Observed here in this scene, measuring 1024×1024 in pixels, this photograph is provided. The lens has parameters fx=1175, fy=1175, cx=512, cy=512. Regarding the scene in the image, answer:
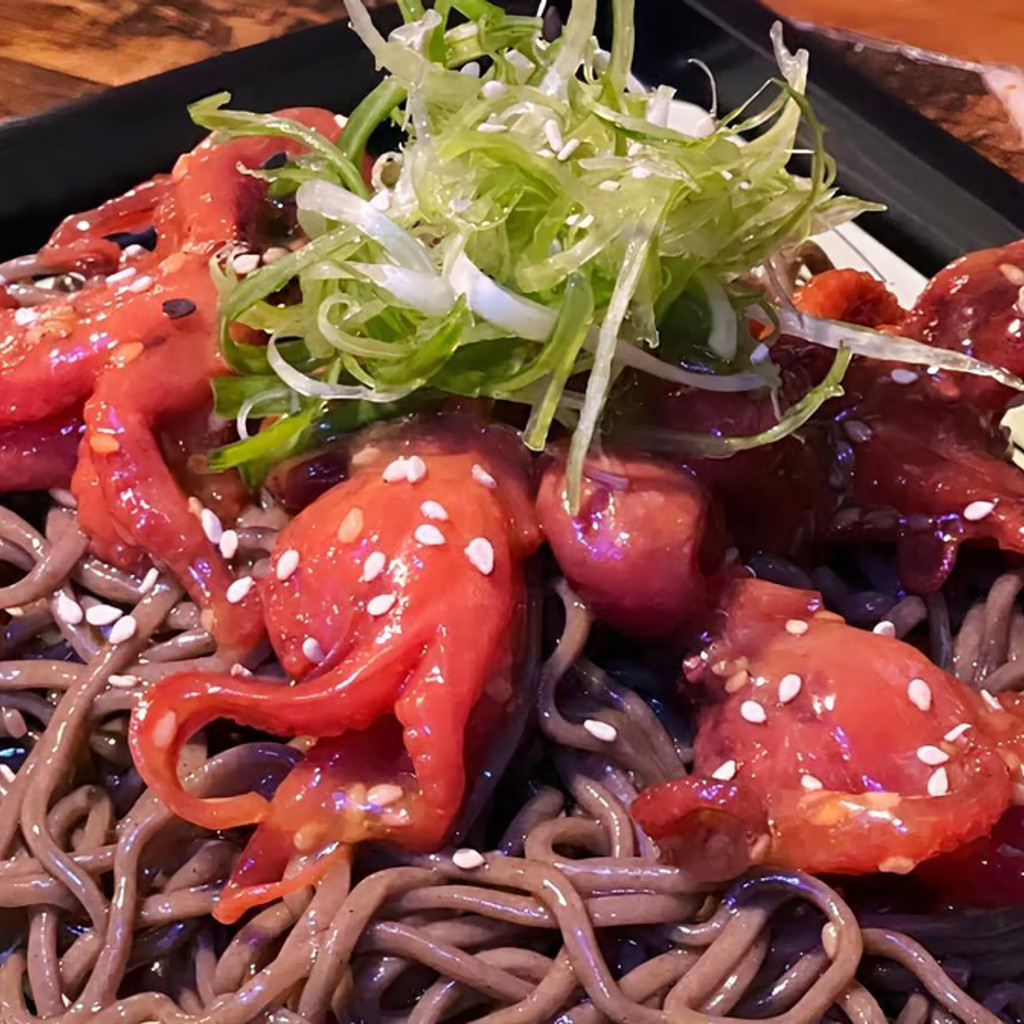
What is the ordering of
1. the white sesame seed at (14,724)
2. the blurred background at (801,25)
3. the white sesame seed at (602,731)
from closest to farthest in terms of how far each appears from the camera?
the white sesame seed at (602,731), the white sesame seed at (14,724), the blurred background at (801,25)

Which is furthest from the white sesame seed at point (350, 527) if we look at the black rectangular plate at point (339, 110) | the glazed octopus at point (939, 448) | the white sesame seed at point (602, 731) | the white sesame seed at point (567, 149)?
the black rectangular plate at point (339, 110)

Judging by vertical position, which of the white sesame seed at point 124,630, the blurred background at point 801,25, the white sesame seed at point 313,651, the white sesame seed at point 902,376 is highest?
the blurred background at point 801,25

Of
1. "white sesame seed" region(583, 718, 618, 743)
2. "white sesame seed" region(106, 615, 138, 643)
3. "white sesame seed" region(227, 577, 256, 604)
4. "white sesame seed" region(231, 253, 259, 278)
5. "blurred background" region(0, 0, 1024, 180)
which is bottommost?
"white sesame seed" region(583, 718, 618, 743)

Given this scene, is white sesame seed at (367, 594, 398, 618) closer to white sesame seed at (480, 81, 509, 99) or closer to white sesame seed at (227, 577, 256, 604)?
white sesame seed at (227, 577, 256, 604)

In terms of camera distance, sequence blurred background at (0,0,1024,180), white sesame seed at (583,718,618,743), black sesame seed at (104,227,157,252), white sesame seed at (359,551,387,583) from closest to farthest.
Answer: white sesame seed at (359,551,387,583) → white sesame seed at (583,718,618,743) → black sesame seed at (104,227,157,252) → blurred background at (0,0,1024,180)

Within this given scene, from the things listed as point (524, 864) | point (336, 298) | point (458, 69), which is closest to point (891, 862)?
point (524, 864)

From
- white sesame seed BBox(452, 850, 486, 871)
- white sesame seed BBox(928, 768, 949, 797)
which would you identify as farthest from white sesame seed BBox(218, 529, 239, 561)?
white sesame seed BBox(928, 768, 949, 797)

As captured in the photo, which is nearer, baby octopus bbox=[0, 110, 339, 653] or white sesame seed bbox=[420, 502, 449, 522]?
white sesame seed bbox=[420, 502, 449, 522]

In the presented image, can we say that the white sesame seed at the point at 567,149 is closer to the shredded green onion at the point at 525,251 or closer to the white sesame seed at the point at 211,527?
the shredded green onion at the point at 525,251
